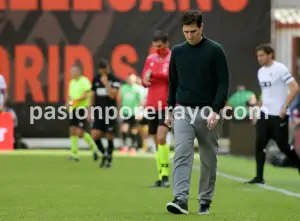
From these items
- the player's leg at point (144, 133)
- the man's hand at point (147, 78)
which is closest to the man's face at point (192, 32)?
the man's hand at point (147, 78)

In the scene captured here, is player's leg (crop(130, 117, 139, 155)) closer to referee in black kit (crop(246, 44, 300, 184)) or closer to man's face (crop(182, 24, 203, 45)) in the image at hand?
referee in black kit (crop(246, 44, 300, 184))

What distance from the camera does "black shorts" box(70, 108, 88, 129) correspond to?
22.2 m

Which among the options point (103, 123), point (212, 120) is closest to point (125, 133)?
point (103, 123)

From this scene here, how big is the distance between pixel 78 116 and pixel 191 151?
12441mm

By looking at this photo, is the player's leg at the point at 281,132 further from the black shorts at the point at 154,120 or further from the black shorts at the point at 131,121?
the black shorts at the point at 131,121

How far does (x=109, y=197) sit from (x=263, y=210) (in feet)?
7.86

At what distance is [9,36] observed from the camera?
2803cm

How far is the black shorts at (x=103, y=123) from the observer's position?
64.4 feet

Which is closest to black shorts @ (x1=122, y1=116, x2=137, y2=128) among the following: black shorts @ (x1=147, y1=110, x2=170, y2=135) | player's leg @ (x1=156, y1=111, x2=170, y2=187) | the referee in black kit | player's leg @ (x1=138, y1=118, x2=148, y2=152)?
player's leg @ (x1=138, y1=118, x2=148, y2=152)

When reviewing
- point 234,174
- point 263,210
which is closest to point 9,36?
point 234,174

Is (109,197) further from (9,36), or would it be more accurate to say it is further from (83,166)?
(9,36)

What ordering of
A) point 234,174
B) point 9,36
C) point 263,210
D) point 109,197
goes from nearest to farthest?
point 263,210 < point 109,197 < point 234,174 < point 9,36

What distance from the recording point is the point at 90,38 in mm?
28250

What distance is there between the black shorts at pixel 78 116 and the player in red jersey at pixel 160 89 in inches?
307
